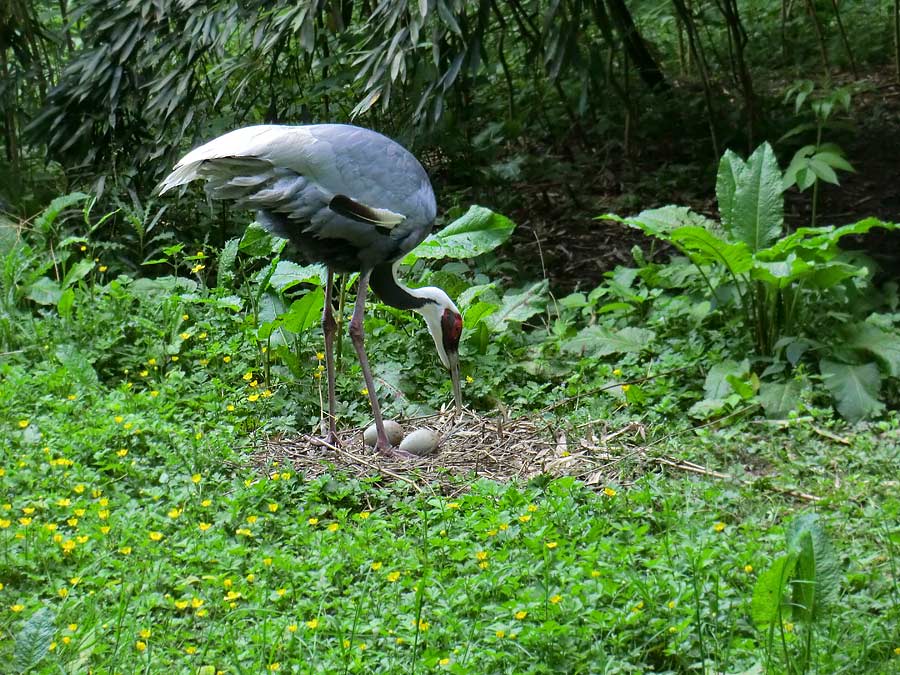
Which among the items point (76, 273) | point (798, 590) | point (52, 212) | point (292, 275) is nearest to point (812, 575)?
point (798, 590)

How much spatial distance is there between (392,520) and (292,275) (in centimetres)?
212

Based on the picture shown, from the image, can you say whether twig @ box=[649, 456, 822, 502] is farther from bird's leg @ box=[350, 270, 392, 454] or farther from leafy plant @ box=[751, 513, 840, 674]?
bird's leg @ box=[350, 270, 392, 454]

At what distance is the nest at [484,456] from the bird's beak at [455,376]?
0.06m

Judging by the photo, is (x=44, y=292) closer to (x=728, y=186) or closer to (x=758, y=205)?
(x=728, y=186)

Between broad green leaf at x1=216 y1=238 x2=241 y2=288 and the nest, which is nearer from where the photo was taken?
the nest

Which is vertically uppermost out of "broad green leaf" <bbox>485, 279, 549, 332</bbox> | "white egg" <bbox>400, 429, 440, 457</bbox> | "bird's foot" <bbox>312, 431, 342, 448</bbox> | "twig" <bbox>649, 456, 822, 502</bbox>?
"broad green leaf" <bbox>485, 279, 549, 332</bbox>

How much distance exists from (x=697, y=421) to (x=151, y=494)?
2.49 m

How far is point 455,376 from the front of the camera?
211 inches

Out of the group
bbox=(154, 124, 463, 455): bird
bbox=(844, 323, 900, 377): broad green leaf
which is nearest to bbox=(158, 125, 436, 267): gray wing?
bbox=(154, 124, 463, 455): bird

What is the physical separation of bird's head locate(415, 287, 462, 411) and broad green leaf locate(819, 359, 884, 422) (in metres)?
1.73

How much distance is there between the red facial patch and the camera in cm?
530

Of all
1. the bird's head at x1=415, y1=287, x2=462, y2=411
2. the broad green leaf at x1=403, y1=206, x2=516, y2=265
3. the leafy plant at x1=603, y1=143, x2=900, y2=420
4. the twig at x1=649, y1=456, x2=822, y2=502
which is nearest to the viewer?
the twig at x1=649, y1=456, x2=822, y2=502

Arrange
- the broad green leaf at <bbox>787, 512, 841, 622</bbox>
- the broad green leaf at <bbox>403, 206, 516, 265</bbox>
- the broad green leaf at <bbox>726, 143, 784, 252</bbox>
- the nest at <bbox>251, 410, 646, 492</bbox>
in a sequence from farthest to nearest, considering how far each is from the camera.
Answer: the broad green leaf at <bbox>403, 206, 516, 265</bbox>
the broad green leaf at <bbox>726, 143, 784, 252</bbox>
the nest at <bbox>251, 410, 646, 492</bbox>
the broad green leaf at <bbox>787, 512, 841, 622</bbox>

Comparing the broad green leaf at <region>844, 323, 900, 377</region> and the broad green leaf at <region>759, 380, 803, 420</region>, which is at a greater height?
the broad green leaf at <region>844, 323, 900, 377</region>
